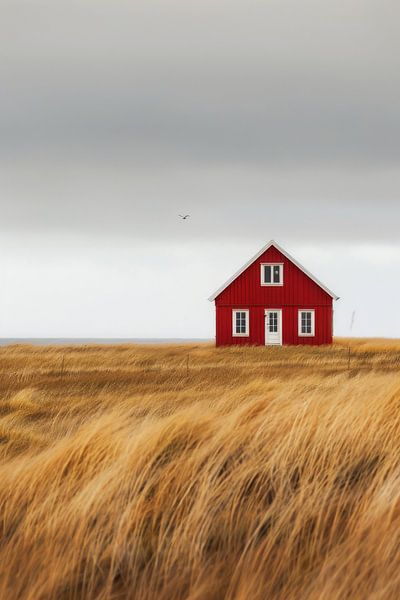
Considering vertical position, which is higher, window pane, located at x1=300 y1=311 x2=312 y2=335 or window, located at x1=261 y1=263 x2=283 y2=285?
window, located at x1=261 y1=263 x2=283 y2=285

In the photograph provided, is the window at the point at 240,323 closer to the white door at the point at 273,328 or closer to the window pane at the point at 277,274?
the white door at the point at 273,328

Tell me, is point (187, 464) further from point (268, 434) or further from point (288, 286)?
point (288, 286)

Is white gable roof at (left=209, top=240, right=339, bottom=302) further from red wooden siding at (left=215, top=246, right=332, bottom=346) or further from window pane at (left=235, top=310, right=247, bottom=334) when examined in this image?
window pane at (left=235, top=310, right=247, bottom=334)

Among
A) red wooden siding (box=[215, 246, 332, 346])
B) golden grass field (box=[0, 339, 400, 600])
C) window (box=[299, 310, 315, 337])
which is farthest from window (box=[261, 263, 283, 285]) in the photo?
golden grass field (box=[0, 339, 400, 600])

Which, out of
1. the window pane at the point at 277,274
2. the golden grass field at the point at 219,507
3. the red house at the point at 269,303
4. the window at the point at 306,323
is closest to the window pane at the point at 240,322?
the red house at the point at 269,303

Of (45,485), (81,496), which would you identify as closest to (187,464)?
(81,496)

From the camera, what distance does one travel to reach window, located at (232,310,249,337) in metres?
43.4

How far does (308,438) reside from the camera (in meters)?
5.29

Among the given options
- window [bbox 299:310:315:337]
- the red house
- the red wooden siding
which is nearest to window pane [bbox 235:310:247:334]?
the red house

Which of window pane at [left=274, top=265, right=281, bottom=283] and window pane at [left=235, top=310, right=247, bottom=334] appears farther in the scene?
window pane at [left=274, top=265, right=281, bottom=283]

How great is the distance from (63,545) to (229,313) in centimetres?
3945

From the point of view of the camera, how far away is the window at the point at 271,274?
143 ft

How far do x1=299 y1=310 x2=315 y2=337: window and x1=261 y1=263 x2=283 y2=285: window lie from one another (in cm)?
223

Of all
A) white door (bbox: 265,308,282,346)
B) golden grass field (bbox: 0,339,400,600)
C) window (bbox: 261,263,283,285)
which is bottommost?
golden grass field (bbox: 0,339,400,600)
